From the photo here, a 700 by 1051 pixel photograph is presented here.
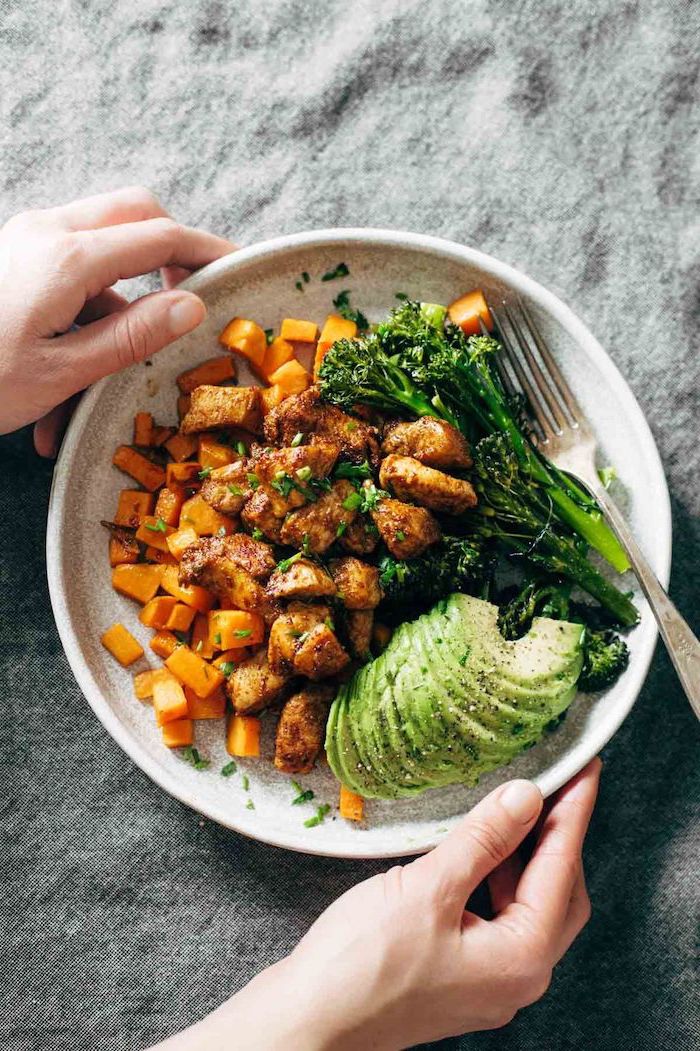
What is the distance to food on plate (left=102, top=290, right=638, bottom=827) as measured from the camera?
2.53 m

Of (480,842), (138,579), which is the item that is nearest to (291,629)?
(138,579)

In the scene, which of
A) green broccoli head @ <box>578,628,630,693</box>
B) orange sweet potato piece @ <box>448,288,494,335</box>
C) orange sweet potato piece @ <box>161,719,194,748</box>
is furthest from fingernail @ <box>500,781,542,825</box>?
orange sweet potato piece @ <box>448,288,494,335</box>

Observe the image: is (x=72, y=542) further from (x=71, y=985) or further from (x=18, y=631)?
(x=71, y=985)

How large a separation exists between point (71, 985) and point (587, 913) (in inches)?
62.9

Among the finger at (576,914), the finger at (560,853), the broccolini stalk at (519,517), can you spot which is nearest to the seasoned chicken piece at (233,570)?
the broccolini stalk at (519,517)

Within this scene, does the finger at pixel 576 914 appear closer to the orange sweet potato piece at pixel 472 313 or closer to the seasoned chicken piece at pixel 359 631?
the seasoned chicken piece at pixel 359 631

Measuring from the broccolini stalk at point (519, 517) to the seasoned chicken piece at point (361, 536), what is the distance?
267mm

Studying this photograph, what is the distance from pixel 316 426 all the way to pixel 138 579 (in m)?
0.71

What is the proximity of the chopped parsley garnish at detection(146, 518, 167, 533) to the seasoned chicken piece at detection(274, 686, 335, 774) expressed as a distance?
0.61 m

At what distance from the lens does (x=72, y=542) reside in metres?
2.80

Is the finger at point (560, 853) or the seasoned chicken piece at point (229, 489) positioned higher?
the seasoned chicken piece at point (229, 489)

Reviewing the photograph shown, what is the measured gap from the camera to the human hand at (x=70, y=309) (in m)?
2.55

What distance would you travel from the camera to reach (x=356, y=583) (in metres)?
2.54

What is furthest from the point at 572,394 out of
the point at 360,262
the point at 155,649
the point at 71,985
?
the point at 71,985
